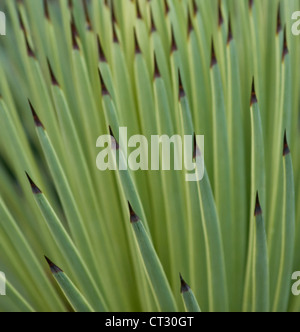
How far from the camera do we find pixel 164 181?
655mm

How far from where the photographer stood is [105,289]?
26.8 inches

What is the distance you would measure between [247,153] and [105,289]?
0.81ft

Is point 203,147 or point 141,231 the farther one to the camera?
point 203,147

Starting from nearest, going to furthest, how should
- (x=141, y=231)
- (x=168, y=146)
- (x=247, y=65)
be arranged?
(x=141, y=231) → (x=168, y=146) → (x=247, y=65)

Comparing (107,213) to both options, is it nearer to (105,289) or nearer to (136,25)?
(105,289)

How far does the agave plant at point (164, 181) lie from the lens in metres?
0.60

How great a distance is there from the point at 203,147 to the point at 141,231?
0.66 feet

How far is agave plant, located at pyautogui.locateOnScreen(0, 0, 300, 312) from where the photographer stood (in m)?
0.60

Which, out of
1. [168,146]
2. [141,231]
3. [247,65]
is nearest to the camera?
[141,231]

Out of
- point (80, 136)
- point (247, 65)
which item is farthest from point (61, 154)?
point (247, 65)
